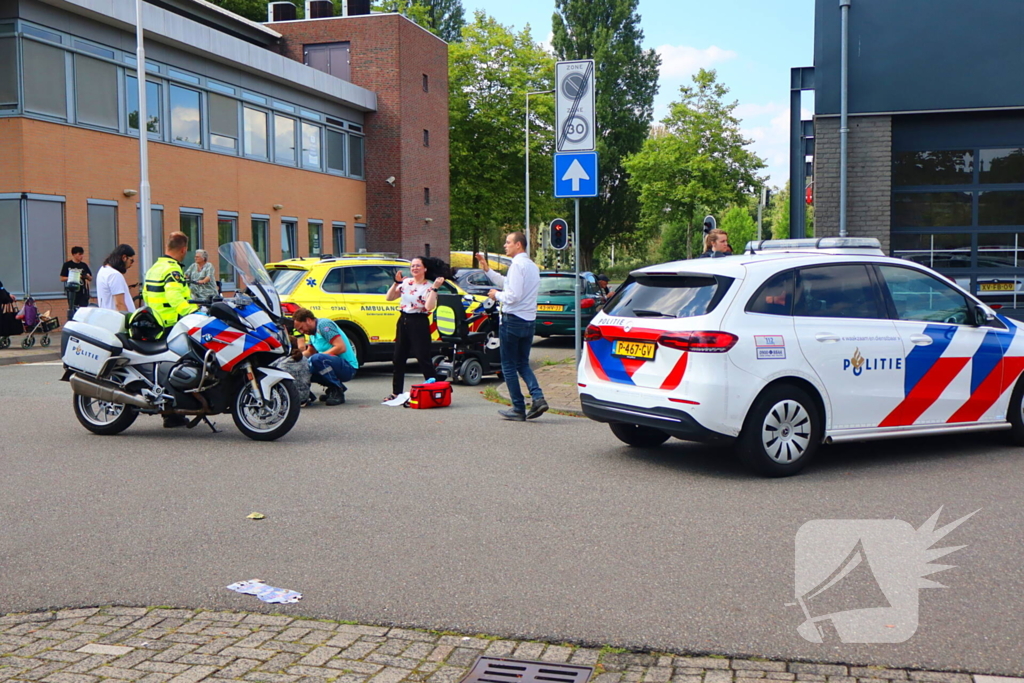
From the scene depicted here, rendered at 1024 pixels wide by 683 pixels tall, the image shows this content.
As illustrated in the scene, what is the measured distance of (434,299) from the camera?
11.9m

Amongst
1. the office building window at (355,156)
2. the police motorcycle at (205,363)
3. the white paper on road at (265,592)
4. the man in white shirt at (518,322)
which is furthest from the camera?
the office building window at (355,156)

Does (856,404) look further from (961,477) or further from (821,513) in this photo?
(821,513)

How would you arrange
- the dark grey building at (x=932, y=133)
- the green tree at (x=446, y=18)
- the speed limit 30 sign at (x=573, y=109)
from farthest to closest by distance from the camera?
the green tree at (x=446, y=18)
the dark grey building at (x=932, y=133)
the speed limit 30 sign at (x=573, y=109)

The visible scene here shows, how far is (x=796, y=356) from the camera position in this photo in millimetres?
7566

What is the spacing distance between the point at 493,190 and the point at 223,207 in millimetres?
25943

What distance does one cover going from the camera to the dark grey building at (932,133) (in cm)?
1483

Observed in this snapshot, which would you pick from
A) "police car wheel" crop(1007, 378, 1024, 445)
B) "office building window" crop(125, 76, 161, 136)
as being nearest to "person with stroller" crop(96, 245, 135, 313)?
"police car wheel" crop(1007, 378, 1024, 445)

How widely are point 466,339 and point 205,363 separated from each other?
5.16m

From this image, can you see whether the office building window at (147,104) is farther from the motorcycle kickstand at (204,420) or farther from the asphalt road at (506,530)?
the asphalt road at (506,530)

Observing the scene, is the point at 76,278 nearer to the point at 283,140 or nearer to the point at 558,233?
the point at 283,140

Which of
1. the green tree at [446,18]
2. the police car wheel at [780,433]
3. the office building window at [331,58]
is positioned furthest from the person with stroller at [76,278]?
the green tree at [446,18]

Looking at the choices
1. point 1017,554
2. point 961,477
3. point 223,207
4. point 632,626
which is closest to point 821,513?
point 1017,554

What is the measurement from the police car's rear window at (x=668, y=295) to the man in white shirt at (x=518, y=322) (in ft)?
6.73

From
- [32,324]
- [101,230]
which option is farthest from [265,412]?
[101,230]
